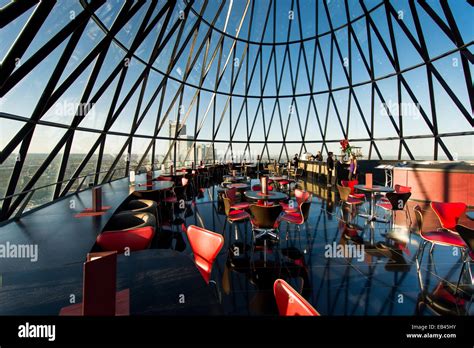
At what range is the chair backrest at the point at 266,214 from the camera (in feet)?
11.4

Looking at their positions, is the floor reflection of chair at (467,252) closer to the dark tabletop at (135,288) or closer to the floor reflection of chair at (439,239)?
the floor reflection of chair at (439,239)

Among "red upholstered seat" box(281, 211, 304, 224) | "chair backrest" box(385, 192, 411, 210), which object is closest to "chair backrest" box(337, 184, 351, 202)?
"chair backrest" box(385, 192, 411, 210)

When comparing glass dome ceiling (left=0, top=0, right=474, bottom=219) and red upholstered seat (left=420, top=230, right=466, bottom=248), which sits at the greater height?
glass dome ceiling (left=0, top=0, right=474, bottom=219)

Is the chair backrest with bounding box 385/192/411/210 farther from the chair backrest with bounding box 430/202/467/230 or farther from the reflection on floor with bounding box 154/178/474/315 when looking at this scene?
the chair backrest with bounding box 430/202/467/230

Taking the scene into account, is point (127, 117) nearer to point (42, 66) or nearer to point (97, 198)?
point (42, 66)

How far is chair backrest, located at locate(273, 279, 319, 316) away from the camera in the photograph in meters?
0.98

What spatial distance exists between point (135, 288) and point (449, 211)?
16.2ft

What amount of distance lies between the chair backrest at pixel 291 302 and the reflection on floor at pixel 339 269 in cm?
142

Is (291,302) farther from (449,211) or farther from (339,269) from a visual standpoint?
(449,211)

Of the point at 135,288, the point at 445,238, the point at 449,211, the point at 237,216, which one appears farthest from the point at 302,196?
the point at 135,288

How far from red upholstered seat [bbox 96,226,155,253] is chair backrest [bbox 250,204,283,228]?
6.28 feet

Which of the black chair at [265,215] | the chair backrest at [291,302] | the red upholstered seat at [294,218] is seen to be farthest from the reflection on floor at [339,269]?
the chair backrest at [291,302]

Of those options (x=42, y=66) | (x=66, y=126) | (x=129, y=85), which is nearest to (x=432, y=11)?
(x=129, y=85)

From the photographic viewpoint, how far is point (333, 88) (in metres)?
14.8
